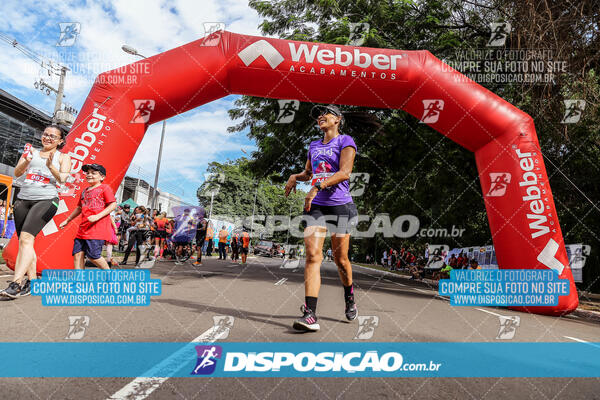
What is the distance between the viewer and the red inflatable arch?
7090 mm

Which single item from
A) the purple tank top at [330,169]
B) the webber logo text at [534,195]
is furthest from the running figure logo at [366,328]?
the webber logo text at [534,195]

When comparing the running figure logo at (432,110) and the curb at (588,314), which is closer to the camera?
the running figure logo at (432,110)

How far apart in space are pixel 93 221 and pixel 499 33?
10362 millimetres

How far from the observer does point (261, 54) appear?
7871mm

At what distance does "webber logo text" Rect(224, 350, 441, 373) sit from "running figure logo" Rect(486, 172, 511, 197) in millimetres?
5541

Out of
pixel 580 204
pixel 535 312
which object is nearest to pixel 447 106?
pixel 535 312

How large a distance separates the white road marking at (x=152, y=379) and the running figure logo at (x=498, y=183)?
653cm

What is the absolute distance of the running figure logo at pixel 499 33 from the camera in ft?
33.4

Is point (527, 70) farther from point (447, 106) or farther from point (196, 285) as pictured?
point (196, 285)

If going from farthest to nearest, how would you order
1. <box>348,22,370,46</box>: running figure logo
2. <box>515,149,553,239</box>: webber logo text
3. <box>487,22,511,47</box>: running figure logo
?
<box>348,22,370,46</box>: running figure logo < <box>487,22,511,47</box>: running figure logo < <box>515,149,553,239</box>: webber logo text

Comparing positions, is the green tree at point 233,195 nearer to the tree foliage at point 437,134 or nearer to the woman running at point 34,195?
the tree foliage at point 437,134

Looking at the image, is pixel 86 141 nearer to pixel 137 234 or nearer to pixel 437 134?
pixel 137 234

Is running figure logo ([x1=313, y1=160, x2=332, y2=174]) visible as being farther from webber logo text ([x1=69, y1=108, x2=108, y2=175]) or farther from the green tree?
the green tree

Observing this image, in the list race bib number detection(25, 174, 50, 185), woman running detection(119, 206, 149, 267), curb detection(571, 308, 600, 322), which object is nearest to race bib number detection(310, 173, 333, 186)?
race bib number detection(25, 174, 50, 185)
